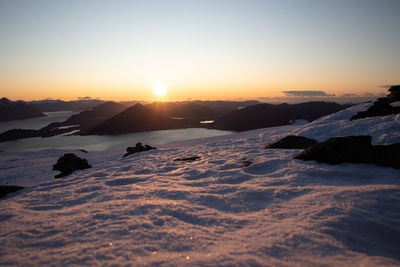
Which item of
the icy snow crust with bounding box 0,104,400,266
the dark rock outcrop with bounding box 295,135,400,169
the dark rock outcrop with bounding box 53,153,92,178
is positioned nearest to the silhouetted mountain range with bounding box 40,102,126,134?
the dark rock outcrop with bounding box 53,153,92,178

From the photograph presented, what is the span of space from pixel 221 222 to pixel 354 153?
16.3 feet

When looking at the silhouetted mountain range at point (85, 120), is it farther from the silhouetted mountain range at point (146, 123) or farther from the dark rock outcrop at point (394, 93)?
the dark rock outcrop at point (394, 93)

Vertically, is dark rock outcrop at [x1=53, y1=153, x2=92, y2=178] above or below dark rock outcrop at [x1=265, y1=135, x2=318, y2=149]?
below

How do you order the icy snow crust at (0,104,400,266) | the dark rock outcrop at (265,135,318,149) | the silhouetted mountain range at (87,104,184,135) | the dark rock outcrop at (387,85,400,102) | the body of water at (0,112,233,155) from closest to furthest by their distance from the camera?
the icy snow crust at (0,104,400,266)
the dark rock outcrop at (265,135,318,149)
the dark rock outcrop at (387,85,400,102)
the body of water at (0,112,233,155)
the silhouetted mountain range at (87,104,184,135)

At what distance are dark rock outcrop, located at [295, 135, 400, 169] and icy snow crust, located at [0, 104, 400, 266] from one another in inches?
13.9

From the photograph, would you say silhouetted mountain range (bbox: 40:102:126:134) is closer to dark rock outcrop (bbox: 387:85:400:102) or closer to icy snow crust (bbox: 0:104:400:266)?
icy snow crust (bbox: 0:104:400:266)

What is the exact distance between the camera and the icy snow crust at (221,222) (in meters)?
2.33

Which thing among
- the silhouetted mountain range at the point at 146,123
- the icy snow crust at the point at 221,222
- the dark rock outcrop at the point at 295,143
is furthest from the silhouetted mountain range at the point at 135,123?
the icy snow crust at the point at 221,222

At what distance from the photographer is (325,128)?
10391 mm

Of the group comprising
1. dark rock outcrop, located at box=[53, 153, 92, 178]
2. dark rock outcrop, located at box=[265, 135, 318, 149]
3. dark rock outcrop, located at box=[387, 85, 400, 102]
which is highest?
dark rock outcrop, located at box=[387, 85, 400, 102]

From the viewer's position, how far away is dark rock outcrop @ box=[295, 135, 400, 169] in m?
5.37

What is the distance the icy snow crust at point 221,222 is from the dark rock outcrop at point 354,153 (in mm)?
353

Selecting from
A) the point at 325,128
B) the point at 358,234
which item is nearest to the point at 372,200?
the point at 358,234

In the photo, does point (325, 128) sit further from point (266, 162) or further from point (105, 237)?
point (105, 237)
